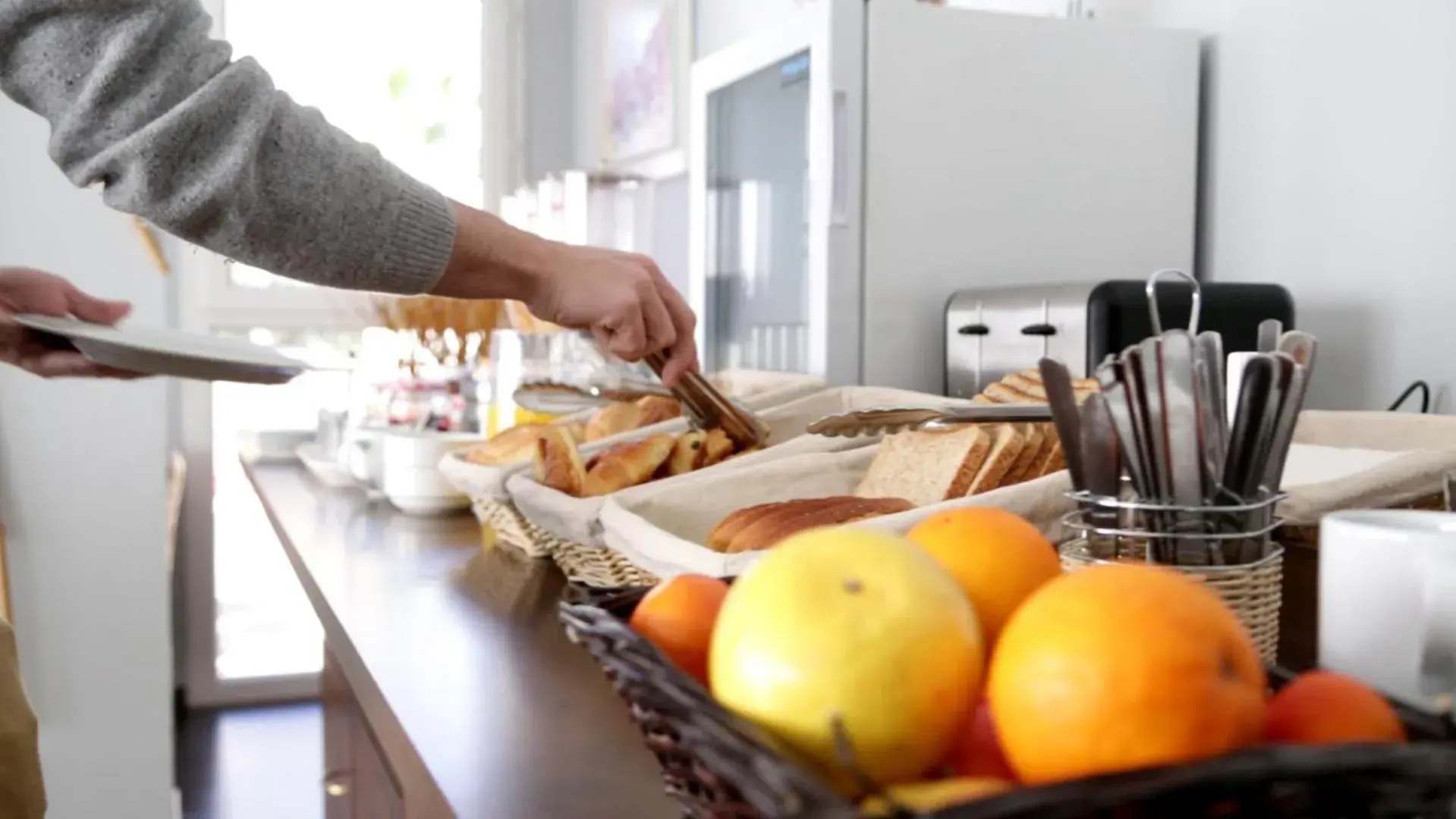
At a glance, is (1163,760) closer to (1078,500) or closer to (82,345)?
(1078,500)

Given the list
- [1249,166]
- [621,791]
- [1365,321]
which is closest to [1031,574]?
[621,791]

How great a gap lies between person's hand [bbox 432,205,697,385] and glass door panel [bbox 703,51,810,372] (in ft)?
2.23

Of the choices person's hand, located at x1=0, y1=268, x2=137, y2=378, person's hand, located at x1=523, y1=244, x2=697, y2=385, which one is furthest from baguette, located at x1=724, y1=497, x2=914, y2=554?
person's hand, located at x1=0, y1=268, x2=137, y2=378

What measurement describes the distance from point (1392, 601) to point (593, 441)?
96cm

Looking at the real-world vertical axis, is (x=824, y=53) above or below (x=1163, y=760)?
above

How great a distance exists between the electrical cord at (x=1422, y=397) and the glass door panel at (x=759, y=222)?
74 cm

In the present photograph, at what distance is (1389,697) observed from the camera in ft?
1.29

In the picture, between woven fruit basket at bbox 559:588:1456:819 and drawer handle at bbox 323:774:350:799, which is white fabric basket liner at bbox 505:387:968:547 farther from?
woven fruit basket at bbox 559:588:1456:819

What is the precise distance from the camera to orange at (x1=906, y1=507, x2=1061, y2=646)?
0.45 m

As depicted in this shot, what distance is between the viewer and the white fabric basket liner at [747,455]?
1.01 metres

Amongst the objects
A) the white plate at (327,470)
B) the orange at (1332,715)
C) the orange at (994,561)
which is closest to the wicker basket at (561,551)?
the orange at (994,561)

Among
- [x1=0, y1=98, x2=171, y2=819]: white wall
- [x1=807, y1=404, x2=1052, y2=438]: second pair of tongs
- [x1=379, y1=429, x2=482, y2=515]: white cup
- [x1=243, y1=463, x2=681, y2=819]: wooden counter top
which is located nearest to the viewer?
[x1=243, y1=463, x2=681, y2=819]: wooden counter top

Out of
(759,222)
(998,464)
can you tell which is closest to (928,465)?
(998,464)

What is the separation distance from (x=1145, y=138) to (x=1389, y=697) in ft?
4.95
